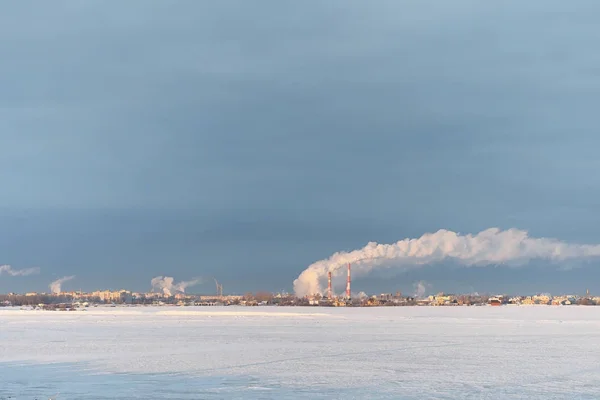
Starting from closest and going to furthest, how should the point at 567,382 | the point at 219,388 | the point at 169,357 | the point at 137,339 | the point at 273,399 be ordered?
the point at 273,399
the point at 219,388
the point at 567,382
the point at 169,357
the point at 137,339

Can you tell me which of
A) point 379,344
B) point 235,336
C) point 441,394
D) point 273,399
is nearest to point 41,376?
point 273,399

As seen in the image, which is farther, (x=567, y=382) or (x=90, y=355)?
(x=90, y=355)

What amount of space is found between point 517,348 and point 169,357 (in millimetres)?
17023

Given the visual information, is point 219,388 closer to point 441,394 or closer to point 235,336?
point 441,394

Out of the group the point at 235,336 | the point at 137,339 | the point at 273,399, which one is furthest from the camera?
the point at 235,336

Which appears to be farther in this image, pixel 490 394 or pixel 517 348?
pixel 517 348

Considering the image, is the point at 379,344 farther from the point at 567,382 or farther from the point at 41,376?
the point at 41,376

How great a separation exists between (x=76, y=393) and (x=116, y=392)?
110 centimetres

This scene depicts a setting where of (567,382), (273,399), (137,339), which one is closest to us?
(273,399)

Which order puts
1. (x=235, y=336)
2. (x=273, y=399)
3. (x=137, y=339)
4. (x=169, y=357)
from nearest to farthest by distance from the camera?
(x=273, y=399)
(x=169, y=357)
(x=137, y=339)
(x=235, y=336)

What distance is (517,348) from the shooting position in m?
38.5

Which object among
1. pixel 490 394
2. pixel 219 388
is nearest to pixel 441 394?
pixel 490 394

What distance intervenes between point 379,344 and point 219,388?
18.5m

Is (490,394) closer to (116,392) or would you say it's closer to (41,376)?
(116,392)
